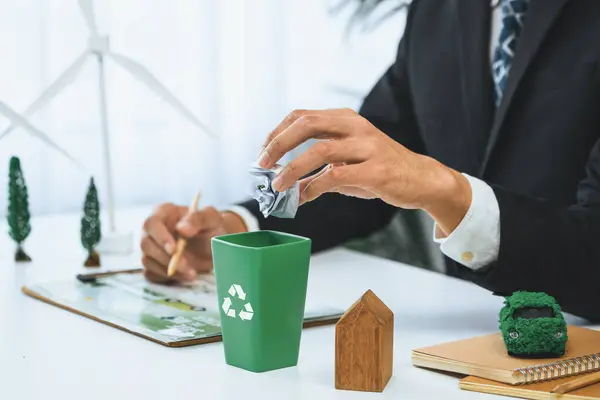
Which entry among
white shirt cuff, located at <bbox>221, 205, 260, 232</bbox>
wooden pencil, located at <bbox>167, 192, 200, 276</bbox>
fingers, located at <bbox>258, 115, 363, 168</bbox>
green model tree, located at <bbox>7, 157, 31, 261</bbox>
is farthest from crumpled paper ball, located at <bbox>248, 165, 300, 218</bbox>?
green model tree, located at <bbox>7, 157, 31, 261</bbox>

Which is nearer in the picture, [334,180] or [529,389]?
[529,389]

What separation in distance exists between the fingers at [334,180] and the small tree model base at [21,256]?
75 centimetres

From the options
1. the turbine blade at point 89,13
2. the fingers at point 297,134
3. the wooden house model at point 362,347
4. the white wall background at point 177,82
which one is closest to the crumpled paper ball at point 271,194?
the fingers at point 297,134

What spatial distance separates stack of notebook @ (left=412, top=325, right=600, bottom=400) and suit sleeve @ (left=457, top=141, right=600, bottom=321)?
0.60 feet

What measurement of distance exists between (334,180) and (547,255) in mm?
379

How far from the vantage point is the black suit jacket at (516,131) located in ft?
4.17

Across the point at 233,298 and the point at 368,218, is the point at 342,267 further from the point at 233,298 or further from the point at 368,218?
the point at 233,298

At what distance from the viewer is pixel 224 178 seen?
2.81 meters

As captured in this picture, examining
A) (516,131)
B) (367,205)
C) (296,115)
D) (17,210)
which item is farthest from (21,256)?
(516,131)

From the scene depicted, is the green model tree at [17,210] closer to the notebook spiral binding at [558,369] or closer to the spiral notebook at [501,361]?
the spiral notebook at [501,361]

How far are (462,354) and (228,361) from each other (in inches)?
9.7

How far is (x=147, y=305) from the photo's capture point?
1295 millimetres

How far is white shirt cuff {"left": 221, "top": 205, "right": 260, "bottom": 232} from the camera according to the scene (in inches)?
64.1

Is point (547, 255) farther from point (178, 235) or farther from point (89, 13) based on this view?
point (89, 13)
